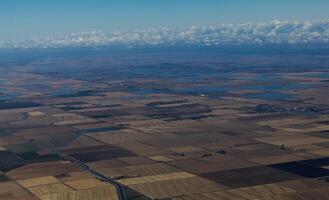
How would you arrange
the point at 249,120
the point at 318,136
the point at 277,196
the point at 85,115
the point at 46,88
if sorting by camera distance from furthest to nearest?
the point at 46,88 → the point at 85,115 → the point at 249,120 → the point at 318,136 → the point at 277,196

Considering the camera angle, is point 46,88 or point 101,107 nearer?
point 101,107

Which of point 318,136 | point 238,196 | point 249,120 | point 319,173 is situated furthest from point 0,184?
point 249,120

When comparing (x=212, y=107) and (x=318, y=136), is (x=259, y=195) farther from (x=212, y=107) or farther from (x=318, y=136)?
(x=212, y=107)

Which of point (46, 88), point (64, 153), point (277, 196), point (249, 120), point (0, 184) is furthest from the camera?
point (46, 88)

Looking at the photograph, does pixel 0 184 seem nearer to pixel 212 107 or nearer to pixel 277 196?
pixel 277 196

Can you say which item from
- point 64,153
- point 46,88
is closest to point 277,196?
point 64,153

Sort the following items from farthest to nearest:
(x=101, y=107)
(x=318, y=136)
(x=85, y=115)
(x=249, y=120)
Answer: (x=101, y=107), (x=85, y=115), (x=249, y=120), (x=318, y=136)

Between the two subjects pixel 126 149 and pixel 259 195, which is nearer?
pixel 259 195

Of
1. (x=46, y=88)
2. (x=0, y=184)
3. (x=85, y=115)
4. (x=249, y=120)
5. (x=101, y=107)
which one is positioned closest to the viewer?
(x=0, y=184)
